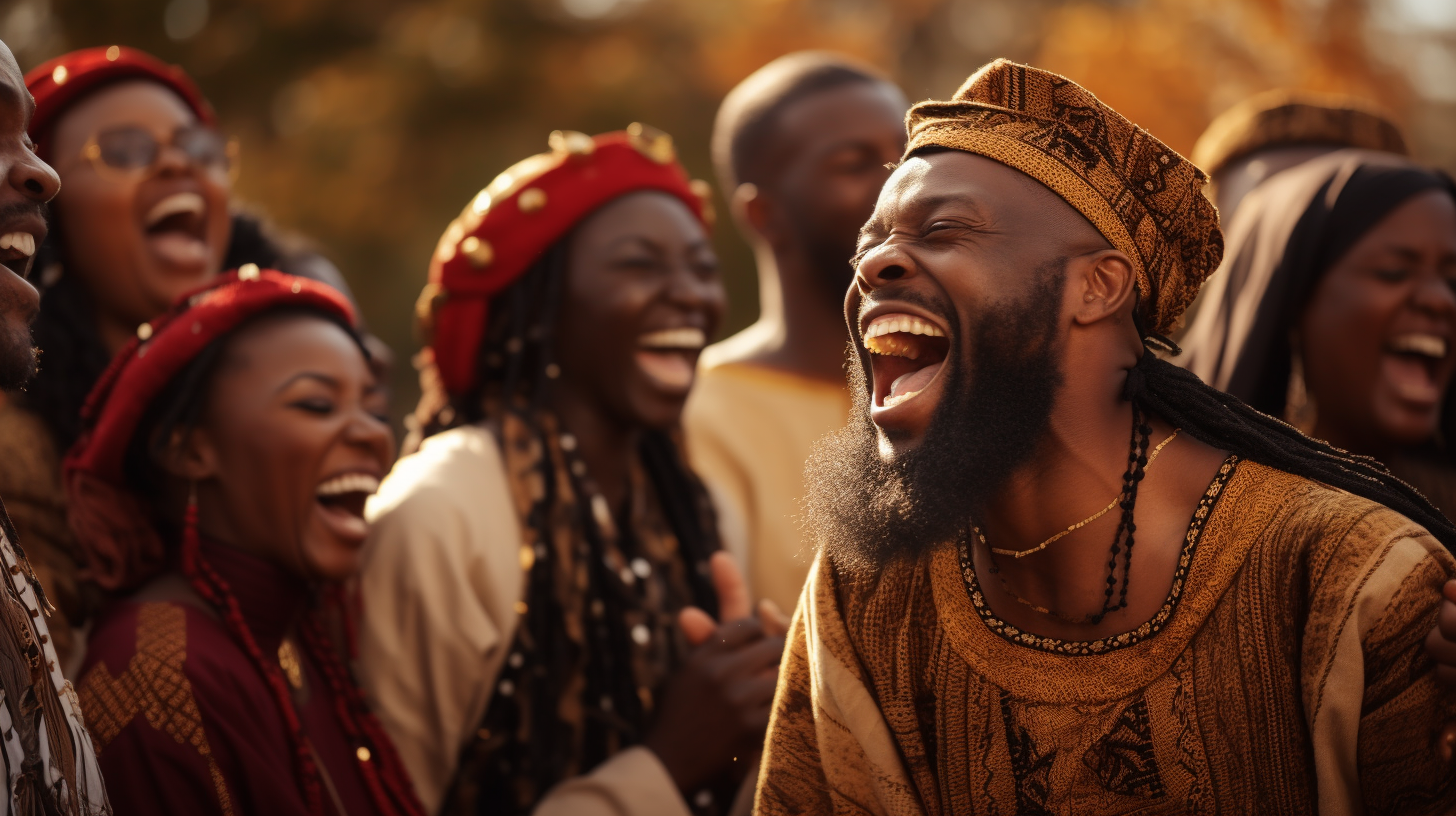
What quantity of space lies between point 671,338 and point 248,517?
1547 millimetres

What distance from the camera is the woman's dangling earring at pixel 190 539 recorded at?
12.6 feet

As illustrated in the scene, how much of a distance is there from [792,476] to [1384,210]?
2.30 metres

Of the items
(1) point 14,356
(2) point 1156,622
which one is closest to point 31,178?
(1) point 14,356

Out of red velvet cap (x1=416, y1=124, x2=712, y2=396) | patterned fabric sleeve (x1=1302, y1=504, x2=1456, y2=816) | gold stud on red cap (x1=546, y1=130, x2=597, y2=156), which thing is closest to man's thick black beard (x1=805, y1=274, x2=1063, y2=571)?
patterned fabric sleeve (x1=1302, y1=504, x2=1456, y2=816)

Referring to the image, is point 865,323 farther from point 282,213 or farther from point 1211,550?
point 282,213

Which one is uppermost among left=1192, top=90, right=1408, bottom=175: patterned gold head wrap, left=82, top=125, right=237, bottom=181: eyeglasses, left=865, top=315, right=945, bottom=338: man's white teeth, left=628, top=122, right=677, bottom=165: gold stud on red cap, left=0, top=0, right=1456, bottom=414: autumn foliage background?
left=0, top=0, right=1456, bottom=414: autumn foliage background

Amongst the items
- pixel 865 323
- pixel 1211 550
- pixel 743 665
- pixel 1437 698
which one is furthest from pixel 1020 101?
pixel 743 665

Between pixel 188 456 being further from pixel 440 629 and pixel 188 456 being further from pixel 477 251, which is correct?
pixel 477 251

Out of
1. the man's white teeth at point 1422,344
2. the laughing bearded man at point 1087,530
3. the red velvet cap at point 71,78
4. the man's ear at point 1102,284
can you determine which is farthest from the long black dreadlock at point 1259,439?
the red velvet cap at point 71,78

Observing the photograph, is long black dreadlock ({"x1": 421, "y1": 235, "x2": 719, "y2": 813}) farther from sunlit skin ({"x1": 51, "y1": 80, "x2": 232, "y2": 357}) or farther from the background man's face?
the background man's face

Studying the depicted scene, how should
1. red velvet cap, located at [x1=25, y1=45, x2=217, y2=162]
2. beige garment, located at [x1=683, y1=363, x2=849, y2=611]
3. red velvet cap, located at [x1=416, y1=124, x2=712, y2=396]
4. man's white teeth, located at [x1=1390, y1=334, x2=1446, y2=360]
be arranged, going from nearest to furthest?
man's white teeth, located at [x1=1390, y1=334, x2=1446, y2=360] → red velvet cap, located at [x1=25, y1=45, x2=217, y2=162] → red velvet cap, located at [x1=416, y1=124, x2=712, y2=396] → beige garment, located at [x1=683, y1=363, x2=849, y2=611]

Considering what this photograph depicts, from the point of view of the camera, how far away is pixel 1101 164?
3012 mm

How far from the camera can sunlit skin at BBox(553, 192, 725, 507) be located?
4.86 meters

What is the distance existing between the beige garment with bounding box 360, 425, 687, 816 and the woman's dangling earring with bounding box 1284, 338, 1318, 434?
7.86 feet
